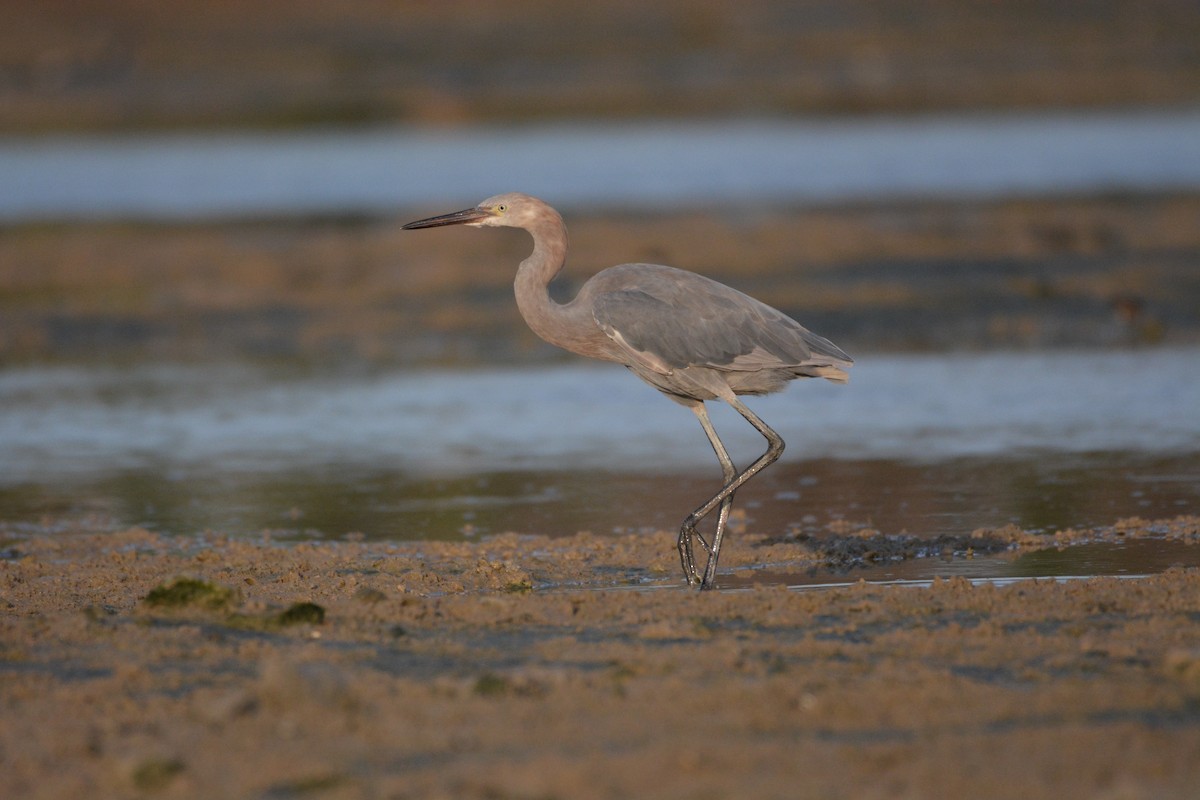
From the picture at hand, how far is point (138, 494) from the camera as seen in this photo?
10164 mm

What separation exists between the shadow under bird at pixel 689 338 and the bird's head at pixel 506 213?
4cm

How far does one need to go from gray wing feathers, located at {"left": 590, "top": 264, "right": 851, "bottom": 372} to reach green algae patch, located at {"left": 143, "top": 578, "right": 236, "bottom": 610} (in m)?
2.22

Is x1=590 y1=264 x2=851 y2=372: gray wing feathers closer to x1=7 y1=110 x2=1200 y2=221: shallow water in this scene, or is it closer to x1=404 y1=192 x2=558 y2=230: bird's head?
x1=404 y1=192 x2=558 y2=230: bird's head

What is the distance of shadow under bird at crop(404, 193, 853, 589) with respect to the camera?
7.76m

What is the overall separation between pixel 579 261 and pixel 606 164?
10.2 meters

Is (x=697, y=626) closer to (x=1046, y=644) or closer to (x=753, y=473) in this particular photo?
(x=1046, y=644)

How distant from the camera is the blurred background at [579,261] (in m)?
10.1

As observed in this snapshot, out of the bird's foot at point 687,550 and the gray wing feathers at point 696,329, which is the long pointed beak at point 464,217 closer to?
the gray wing feathers at point 696,329

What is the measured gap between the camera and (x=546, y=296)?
26.6ft

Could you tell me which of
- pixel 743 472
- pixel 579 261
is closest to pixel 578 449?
pixel 743 472

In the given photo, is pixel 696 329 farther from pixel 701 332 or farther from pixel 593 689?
pixel 593 689

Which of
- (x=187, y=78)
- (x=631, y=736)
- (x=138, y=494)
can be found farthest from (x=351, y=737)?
(x=187, y=78)

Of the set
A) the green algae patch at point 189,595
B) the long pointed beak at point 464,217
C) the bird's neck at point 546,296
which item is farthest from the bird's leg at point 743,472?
the green algae patch at point 189,595

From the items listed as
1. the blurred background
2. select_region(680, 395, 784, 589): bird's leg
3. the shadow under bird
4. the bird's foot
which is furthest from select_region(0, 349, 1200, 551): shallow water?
the bird's foot
